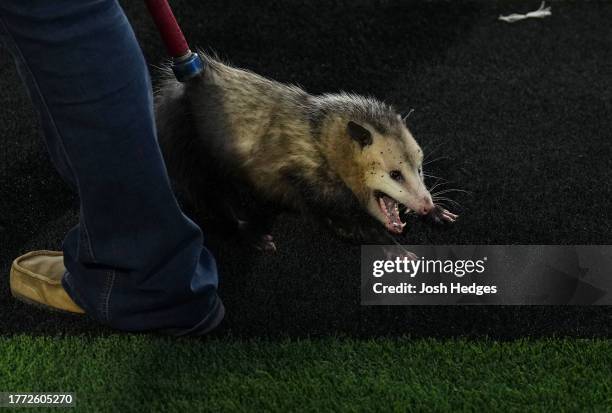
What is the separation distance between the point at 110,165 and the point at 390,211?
103 cm

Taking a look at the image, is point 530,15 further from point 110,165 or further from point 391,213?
point 110,165

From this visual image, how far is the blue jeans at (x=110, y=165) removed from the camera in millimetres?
1730

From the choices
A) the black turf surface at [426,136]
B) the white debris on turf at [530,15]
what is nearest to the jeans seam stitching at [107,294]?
the black turf surface at [426,136]

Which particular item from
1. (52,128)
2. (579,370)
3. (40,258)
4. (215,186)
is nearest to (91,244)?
(52,128)

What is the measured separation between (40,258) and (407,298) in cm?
100

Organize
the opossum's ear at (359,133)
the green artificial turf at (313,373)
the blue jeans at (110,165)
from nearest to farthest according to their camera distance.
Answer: the blue jeans at (110,165), the green artificial turf at (313,373), the opossum's ear at (359,133)

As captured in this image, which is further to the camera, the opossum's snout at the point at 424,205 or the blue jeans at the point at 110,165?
the opossum's snout at the point at 424,205

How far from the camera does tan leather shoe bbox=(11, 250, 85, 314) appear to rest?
2.24m

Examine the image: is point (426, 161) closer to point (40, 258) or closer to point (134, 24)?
point (40, 258)

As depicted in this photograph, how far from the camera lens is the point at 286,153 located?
261 centimetres

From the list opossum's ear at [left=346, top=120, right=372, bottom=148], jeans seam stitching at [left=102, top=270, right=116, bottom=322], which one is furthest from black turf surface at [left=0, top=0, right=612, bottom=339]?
opossum's ear at [left=346, top=120, right=372, bottom=148]

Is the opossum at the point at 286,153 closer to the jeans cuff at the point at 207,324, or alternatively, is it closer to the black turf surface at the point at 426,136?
the black turf surface at the point at 426,136

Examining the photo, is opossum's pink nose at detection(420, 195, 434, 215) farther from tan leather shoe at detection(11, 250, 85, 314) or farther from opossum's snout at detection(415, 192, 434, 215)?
tan leather shoe at detection(11, 250, 85, 314)

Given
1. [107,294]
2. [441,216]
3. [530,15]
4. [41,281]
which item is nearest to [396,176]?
[441,216]
